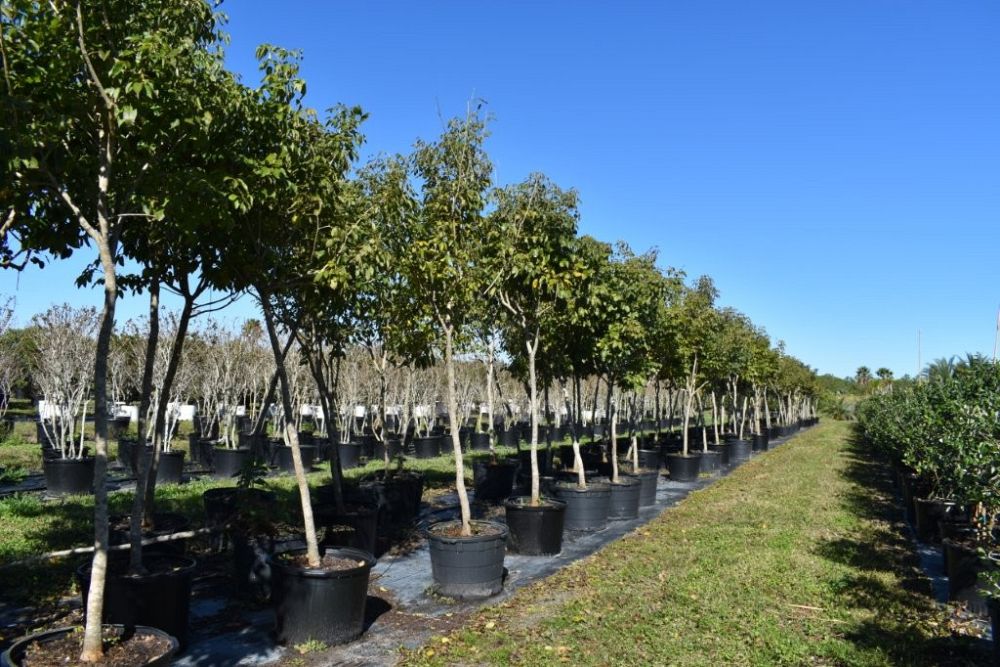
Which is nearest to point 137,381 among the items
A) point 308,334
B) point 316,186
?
point 308,334

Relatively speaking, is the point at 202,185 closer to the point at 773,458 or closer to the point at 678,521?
the point at 678,521

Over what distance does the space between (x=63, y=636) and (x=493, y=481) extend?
8325 millimetres

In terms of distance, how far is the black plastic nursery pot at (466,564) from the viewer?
235 inches

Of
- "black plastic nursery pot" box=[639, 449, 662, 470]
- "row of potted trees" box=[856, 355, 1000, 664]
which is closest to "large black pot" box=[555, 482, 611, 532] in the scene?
"row of potted trees" box=[856, 355, 1000, 664]

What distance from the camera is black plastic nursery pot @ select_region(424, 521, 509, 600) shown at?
5.96 metres

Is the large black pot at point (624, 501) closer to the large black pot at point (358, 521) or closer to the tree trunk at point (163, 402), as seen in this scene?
the large black pot at point (358, 521)

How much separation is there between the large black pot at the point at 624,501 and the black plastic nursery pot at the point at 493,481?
2.24 m

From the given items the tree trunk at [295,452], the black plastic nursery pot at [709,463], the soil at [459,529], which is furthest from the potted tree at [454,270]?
the black plastic nursery pot at [709,463]

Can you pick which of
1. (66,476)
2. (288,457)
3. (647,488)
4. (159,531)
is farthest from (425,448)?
(159,531)

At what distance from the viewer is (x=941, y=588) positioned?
649cm

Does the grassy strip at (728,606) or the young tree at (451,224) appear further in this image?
the young tree at (451,224)

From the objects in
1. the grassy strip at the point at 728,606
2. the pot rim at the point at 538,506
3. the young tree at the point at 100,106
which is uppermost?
the young tree at the point at 100,106

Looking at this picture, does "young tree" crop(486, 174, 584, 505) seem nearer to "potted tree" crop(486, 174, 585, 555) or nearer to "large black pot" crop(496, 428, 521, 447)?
"potted tree" crop(486, 174, 585, 555)

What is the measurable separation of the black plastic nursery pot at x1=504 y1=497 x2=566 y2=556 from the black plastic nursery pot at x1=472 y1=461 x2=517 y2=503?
3.85 meters
